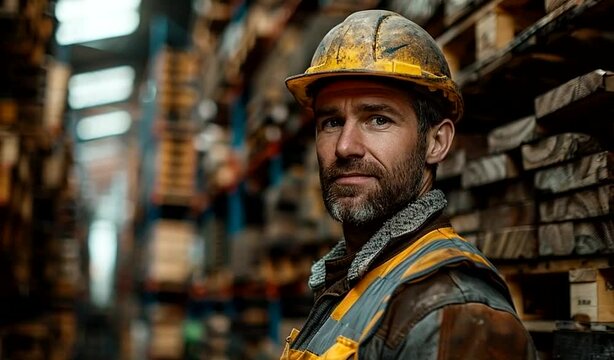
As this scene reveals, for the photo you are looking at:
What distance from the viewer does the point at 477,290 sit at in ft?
4.93

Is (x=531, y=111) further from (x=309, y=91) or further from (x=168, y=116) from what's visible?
(x=168, y=116)

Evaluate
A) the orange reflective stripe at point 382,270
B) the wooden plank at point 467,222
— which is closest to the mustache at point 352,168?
the orange reflective stripe at point 382,270

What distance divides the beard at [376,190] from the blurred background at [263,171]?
1.61 feet

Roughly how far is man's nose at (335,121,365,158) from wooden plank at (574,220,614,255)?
69cm

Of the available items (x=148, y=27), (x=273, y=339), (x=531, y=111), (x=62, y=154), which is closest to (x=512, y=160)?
(x=531, y=111)

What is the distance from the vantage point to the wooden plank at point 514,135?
7.31 ft

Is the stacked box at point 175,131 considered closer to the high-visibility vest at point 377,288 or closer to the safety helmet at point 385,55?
the safety helmet at point 385,55

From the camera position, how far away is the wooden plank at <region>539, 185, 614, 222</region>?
1877mm

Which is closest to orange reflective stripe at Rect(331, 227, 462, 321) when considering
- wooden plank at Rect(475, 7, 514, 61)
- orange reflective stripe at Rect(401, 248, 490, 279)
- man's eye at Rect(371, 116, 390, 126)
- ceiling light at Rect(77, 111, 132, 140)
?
orange reflective stripe at Rect(401, 248, 490, 279)

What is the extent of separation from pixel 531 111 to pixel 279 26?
350cm

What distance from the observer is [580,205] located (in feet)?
6.52

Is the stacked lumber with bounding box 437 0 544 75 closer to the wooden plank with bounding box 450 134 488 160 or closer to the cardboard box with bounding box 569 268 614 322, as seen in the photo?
the wooden plank with bounding box 450 134 488 160

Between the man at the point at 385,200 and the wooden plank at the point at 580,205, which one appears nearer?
the man at the point at 385,200

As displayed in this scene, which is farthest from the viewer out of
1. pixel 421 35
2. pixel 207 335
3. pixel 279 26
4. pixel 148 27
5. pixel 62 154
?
pixel 148 27
